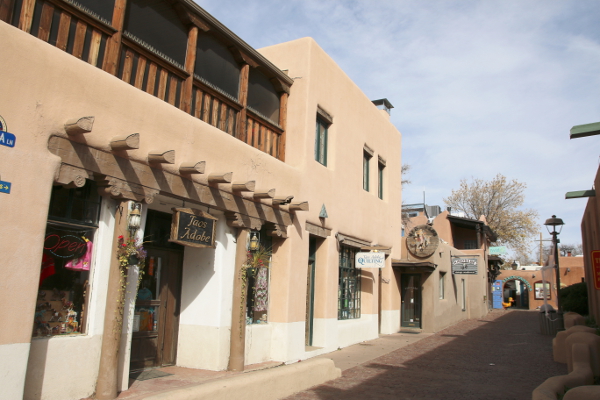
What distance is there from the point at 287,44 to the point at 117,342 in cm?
789

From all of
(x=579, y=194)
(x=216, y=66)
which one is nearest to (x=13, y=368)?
(x=216, y=66)

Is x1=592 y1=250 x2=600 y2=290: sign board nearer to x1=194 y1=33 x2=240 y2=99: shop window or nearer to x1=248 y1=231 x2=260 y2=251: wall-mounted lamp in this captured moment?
x1=248 y1=231 x2=260 y2=251: wall-mounted lamp

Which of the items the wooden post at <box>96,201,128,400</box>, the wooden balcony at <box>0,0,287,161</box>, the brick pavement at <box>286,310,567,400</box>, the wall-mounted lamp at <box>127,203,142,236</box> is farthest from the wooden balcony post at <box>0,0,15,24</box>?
the brick pavement at <box>286,310,567,400</box>

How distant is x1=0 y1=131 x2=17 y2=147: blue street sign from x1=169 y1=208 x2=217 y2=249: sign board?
255 centimetres

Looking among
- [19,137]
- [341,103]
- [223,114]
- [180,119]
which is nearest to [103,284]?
[19,137]

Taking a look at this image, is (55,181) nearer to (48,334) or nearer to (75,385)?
(48,334)

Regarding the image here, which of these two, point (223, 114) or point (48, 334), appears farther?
point (223, 114)

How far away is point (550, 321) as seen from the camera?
56.1 feet

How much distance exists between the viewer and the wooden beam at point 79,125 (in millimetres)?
5660

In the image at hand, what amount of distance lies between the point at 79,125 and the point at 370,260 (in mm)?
8684

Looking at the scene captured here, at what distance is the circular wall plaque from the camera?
16688 millimetres

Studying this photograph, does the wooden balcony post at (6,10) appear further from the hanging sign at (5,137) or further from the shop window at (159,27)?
the shop window at (159,27)

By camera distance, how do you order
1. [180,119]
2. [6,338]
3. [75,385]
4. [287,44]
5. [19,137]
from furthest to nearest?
[287,44]
[180,119]
[75,385]
[19,137]
[6,338]

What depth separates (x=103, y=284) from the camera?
6.37 m
